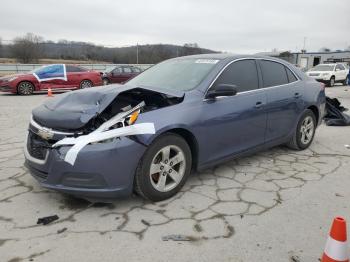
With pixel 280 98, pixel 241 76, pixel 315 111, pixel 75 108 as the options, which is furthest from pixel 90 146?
pixel 315 111

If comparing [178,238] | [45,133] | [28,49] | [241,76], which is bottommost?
[178,238]

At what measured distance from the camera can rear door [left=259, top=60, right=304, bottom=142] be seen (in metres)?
4.74

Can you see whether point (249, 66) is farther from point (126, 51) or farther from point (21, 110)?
point (126, 51)

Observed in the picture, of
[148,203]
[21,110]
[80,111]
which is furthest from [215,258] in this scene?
[21,110]

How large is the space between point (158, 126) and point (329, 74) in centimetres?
2183

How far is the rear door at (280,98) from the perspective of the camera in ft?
15.6

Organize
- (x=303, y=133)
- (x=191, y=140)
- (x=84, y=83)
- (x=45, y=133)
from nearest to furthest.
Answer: (x=45, y=133)
(x=191, y=140)
(x=303, y=133)
(x=84, y=83)

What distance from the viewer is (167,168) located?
140 inches

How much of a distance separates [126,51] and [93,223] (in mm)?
36470

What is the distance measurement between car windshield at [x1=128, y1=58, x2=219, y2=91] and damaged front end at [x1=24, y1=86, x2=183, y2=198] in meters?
0.76

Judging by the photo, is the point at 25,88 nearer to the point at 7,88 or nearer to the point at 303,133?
the point at 7,88

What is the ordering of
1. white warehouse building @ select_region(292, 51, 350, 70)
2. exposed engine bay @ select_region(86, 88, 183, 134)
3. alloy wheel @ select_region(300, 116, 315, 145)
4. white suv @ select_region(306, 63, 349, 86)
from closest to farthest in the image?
exposed engine bay @ select_region(86, 88, 183, 134) < alloy wheel @ select_region(300, 116, 315, 145) < white suv @ select_region(306, 63, 349, 86) < white warehouse building @ select_region(292, 51, 350, 70)

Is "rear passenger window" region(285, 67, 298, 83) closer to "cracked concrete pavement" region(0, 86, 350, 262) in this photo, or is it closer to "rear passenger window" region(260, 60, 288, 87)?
"rear passenger window" region(260, 60, 288, 87)

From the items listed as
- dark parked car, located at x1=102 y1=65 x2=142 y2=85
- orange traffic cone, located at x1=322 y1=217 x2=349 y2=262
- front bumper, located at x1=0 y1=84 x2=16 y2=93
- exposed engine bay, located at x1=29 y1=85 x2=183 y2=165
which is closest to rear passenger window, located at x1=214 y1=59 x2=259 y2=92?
exposed engine bay, located at x1=29 y1=85 x2=183 y2=165
